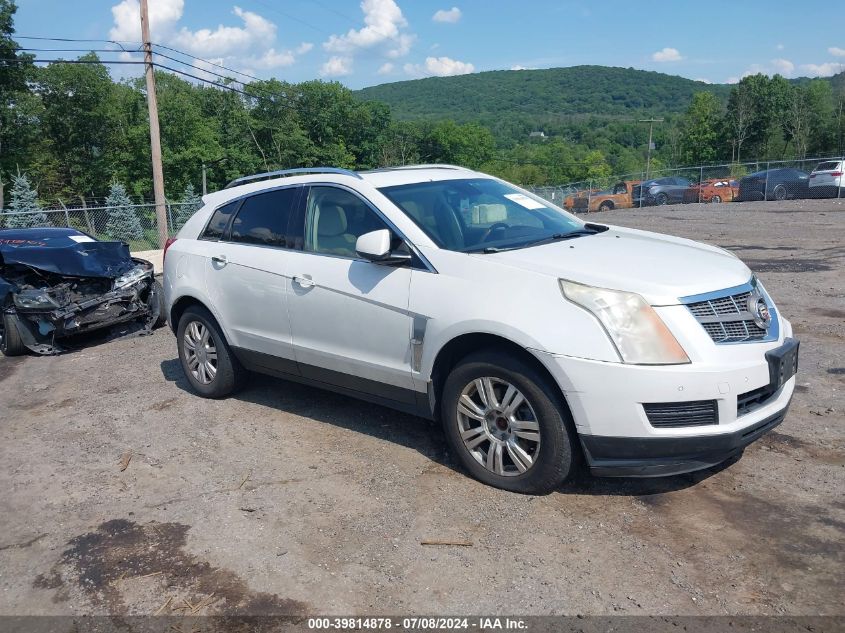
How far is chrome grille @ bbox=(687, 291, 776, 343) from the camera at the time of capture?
3.88 metres

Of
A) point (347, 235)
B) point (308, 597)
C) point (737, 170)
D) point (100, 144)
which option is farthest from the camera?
point (100, 144)

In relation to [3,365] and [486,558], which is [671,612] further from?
[3,365]

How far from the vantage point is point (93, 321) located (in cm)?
880

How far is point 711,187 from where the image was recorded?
1315 inches

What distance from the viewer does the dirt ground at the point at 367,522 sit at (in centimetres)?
336

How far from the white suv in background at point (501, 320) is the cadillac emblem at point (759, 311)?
11 mm

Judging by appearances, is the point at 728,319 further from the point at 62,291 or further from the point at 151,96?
the point at 151,96

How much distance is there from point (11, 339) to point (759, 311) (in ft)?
25.8

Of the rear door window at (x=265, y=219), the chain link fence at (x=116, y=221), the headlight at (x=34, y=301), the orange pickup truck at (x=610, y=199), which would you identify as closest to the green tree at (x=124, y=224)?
the chain link fence at (x=116, y=221)

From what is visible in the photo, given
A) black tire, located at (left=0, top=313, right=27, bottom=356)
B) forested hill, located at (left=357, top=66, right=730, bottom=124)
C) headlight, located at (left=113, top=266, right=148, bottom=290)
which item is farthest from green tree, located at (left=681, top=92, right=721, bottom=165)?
black tire, located at (left=0, top=313, right=27, bottom=356)

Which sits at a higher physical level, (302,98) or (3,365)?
(302,98)

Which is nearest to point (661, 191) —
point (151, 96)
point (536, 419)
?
point (151, 96)

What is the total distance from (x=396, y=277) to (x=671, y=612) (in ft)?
7.99

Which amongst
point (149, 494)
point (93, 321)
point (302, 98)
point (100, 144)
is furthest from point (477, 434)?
point (302, 98)
